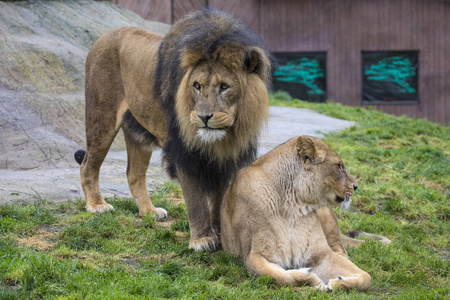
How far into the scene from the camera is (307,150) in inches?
186

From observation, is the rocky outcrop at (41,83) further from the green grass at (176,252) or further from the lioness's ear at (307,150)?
the lioness's ear at (307,150)

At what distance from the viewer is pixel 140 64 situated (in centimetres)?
622

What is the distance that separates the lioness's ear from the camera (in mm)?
4734

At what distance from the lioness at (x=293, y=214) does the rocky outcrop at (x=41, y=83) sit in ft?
14.0

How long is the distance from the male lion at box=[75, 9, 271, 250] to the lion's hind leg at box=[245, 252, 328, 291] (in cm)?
90

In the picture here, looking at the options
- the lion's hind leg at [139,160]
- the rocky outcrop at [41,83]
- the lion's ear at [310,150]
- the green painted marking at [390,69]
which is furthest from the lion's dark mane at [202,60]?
the green painted marking at [390,69]

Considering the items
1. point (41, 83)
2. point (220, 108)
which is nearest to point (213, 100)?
point (220, 108)

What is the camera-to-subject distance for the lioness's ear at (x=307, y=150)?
4734mm

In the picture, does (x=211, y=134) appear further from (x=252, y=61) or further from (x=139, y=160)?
(x=139, y=160)

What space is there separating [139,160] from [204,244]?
6.27ft

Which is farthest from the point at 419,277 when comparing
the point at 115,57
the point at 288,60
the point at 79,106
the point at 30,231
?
the point at 288,60

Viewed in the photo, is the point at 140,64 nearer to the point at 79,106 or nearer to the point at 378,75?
the point at 79,106

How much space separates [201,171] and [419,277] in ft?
6.60

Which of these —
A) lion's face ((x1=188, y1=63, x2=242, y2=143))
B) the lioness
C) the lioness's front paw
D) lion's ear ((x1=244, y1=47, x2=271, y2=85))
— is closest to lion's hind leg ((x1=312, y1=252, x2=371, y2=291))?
the lioness
